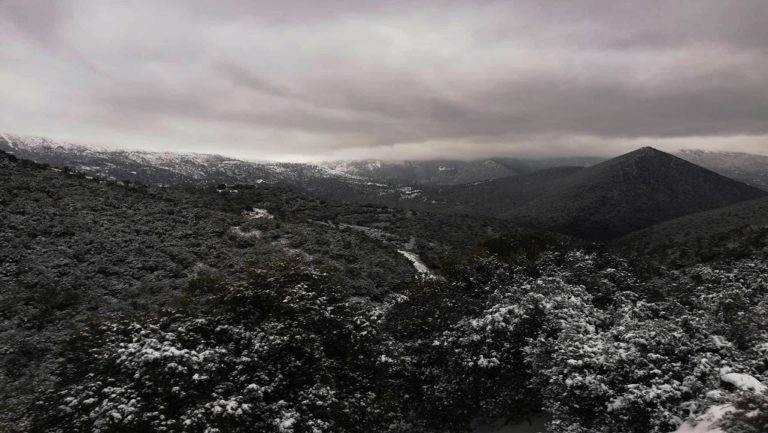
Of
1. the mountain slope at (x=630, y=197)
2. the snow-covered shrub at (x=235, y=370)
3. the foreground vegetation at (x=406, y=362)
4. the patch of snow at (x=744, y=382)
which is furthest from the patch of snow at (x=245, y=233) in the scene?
the mountain slope at (x=630, y=197)

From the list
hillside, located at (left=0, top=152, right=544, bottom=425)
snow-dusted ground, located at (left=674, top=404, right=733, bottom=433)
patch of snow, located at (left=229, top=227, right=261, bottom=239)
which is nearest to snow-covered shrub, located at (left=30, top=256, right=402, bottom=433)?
hillside, located at (left=0, top=152, right=544, bottom=425)

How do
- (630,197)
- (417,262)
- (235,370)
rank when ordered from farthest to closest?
(630,197) → (417,262) → (235,370)

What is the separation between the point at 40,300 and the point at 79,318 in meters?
2.43

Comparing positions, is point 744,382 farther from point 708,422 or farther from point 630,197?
point 630,197

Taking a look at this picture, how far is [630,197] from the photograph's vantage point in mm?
157125

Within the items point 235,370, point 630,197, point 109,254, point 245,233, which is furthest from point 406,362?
point 630,197

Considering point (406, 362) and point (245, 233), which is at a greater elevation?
point (245, 233)

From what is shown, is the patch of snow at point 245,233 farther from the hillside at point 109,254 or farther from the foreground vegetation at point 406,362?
A: the foreground vegetation at point 406,362

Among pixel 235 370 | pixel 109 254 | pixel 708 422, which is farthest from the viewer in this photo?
pixel 109 254

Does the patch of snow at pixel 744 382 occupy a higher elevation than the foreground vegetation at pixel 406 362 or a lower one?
higher

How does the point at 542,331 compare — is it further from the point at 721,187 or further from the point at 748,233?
the point at 721,187

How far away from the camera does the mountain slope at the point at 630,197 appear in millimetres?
137125

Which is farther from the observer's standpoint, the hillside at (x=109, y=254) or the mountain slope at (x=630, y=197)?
the mountain slope at (x=630, y=197)

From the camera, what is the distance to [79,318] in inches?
738
